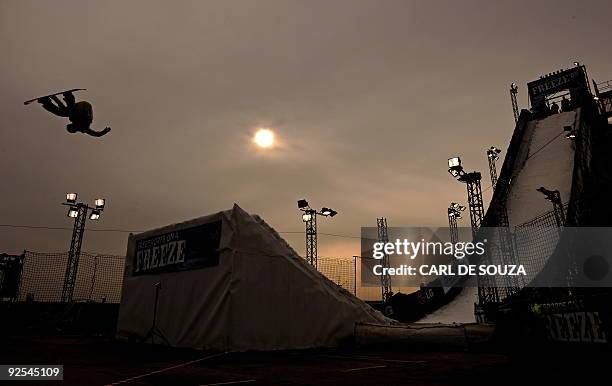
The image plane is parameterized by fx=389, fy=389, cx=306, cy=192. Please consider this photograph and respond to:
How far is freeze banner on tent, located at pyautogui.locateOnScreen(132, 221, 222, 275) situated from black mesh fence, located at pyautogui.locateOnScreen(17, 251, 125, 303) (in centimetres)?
557

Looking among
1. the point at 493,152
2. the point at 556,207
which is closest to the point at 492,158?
the point at 493,152

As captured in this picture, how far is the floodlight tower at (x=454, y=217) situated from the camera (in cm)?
2994

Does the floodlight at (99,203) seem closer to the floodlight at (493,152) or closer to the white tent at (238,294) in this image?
the white tent at (238,294)

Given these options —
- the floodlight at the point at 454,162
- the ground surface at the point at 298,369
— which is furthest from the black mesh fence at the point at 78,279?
the floodlight at the point at 454,162

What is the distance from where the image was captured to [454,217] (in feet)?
100

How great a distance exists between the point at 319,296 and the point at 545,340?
4.91 m

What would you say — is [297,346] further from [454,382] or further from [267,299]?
[454,382]

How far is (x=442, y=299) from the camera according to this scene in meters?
23.4

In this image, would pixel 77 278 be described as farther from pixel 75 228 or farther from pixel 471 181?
pixel 471 181

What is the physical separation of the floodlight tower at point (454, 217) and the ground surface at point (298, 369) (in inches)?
949

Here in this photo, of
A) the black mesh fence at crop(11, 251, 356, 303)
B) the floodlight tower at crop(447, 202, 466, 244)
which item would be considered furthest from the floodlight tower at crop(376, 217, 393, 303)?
the black mesh fence at crop(11, 251, 356, 303)

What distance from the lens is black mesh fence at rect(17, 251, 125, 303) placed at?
1552cm

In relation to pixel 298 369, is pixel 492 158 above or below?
above

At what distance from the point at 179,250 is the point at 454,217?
25614 mm
